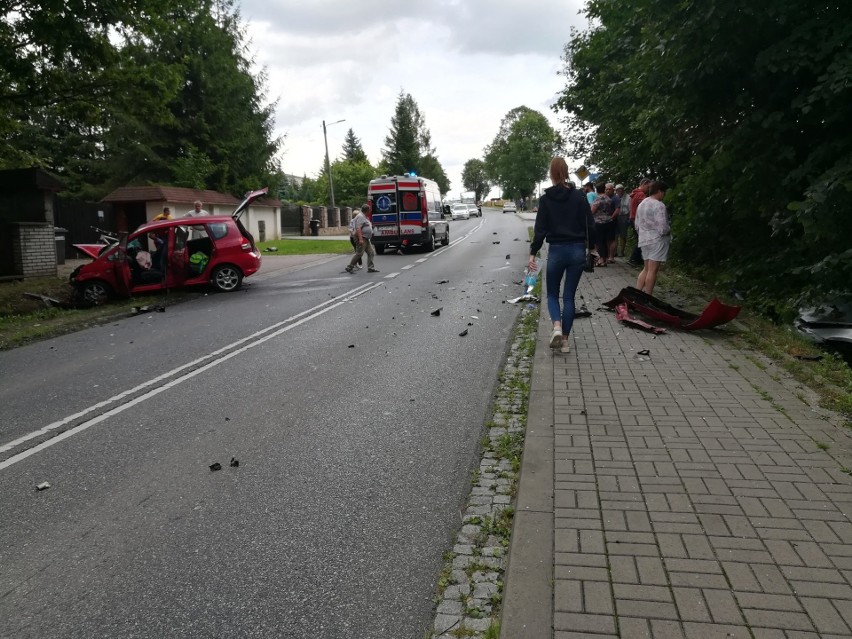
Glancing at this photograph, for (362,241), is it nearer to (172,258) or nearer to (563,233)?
(172,258)

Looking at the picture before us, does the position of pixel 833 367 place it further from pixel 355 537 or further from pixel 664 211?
pixel 355 537

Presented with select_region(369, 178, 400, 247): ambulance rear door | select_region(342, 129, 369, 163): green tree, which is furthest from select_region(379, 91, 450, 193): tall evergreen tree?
select_region(369, 178, 400, 247): ambulance rear door

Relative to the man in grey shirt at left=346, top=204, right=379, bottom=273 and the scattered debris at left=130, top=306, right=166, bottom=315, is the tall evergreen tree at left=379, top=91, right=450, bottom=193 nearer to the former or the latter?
the man in grey shirt at left=346, top=204, right=379, bottom=273

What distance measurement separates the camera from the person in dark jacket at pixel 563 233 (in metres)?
7.75

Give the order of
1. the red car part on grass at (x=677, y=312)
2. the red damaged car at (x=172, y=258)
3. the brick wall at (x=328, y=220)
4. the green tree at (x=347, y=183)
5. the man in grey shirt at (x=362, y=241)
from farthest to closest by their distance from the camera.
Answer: the green tree at (x=347, y=183)
the brick wall at (x=328, y=220)
the man in grey shirt at (x=362, y=241)
the red damaged car at (x=172, y=258)
the red car part on grass at (x=677, y=312)

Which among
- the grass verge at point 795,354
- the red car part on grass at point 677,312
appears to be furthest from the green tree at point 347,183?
the grass verge at point 795,354

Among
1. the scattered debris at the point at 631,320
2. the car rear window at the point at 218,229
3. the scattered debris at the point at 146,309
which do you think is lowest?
the scattered debris at the point at 146,309

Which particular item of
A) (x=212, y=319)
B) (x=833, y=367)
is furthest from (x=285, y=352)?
(x=833, y=367)

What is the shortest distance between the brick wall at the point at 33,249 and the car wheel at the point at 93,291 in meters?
4.39

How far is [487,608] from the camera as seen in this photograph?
10.3 feet

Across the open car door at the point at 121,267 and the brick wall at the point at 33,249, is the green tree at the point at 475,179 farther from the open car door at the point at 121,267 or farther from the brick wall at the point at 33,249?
the open car door at the point at 121,267

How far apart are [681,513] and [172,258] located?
13.7 meters

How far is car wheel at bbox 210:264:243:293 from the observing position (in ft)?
52.2

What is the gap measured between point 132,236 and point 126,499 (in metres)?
11.5
